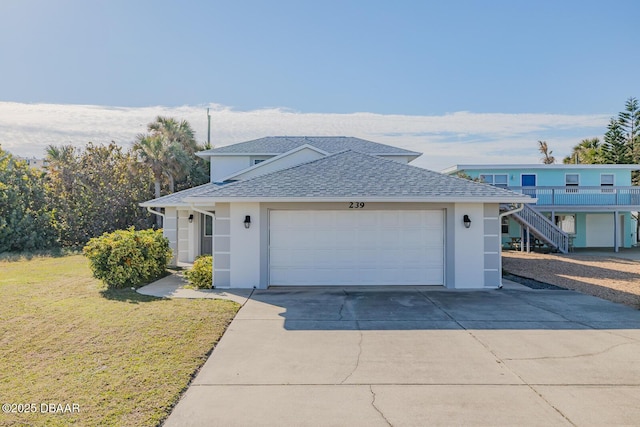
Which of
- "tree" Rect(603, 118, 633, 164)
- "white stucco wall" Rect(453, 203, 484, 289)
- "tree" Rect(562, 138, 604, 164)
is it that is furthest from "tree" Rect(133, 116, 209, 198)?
"tree" Rect(603, 118, 633, 164)

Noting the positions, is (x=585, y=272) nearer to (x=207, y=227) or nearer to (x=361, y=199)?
(x=361, y=199)

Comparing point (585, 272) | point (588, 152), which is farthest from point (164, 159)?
point (588, 152)

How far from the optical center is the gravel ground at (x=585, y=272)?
10945 mm

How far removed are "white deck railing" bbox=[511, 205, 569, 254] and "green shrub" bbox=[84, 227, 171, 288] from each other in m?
17.5

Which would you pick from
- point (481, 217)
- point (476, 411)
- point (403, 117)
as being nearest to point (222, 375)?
point (476, 411)

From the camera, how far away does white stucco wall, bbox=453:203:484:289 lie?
1127cm

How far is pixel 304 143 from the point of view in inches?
822

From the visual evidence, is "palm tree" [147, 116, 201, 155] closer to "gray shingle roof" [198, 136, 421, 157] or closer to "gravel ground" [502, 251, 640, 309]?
"gray shingle roof" [198, 136, 421, 157]

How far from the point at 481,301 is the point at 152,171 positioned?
71.9 feet

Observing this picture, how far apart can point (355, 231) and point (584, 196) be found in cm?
1803

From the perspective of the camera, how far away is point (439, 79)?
18.9 metres

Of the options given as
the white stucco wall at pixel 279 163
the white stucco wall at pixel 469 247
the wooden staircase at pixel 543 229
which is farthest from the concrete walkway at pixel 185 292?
the wooden staircase at pixel 543 229

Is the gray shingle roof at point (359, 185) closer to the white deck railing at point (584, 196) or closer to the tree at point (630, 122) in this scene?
the white deck railing at point (584, 196)

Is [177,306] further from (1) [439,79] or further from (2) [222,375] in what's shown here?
(1) [439,79]
